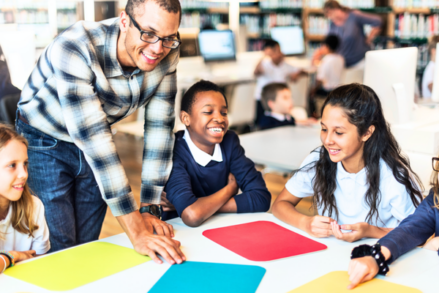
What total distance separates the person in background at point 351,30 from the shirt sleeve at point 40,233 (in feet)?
18.6

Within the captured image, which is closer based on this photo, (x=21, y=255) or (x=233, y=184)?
(x=21, y=255)

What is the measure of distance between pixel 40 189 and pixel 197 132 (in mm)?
601

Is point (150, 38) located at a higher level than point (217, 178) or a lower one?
higher

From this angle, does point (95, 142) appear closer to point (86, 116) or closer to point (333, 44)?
point (86, 116)

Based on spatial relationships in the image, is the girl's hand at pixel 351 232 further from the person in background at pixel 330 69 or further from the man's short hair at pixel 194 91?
the person in background at pixel 330 69

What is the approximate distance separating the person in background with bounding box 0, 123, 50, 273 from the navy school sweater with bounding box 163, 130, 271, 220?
0.45 meters

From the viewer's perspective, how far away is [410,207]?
61.6 inches

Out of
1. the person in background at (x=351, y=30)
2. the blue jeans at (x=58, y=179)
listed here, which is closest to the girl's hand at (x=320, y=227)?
the blue jeans at (x=58, y=179)

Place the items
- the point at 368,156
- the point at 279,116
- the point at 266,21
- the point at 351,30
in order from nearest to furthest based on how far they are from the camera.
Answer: the point at 368,156 → the point at 279,116 → the point at 351,30 → the point at 266,21

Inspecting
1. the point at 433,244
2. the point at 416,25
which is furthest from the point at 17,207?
the point at 416,25

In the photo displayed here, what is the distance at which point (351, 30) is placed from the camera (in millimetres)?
6402

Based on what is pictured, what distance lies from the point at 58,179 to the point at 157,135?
36 cm

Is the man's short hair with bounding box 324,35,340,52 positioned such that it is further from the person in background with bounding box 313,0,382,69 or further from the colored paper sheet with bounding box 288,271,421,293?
the colored paper sheet with bounding box 288,271,421,293

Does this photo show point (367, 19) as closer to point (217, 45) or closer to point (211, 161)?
point (217, 45)
